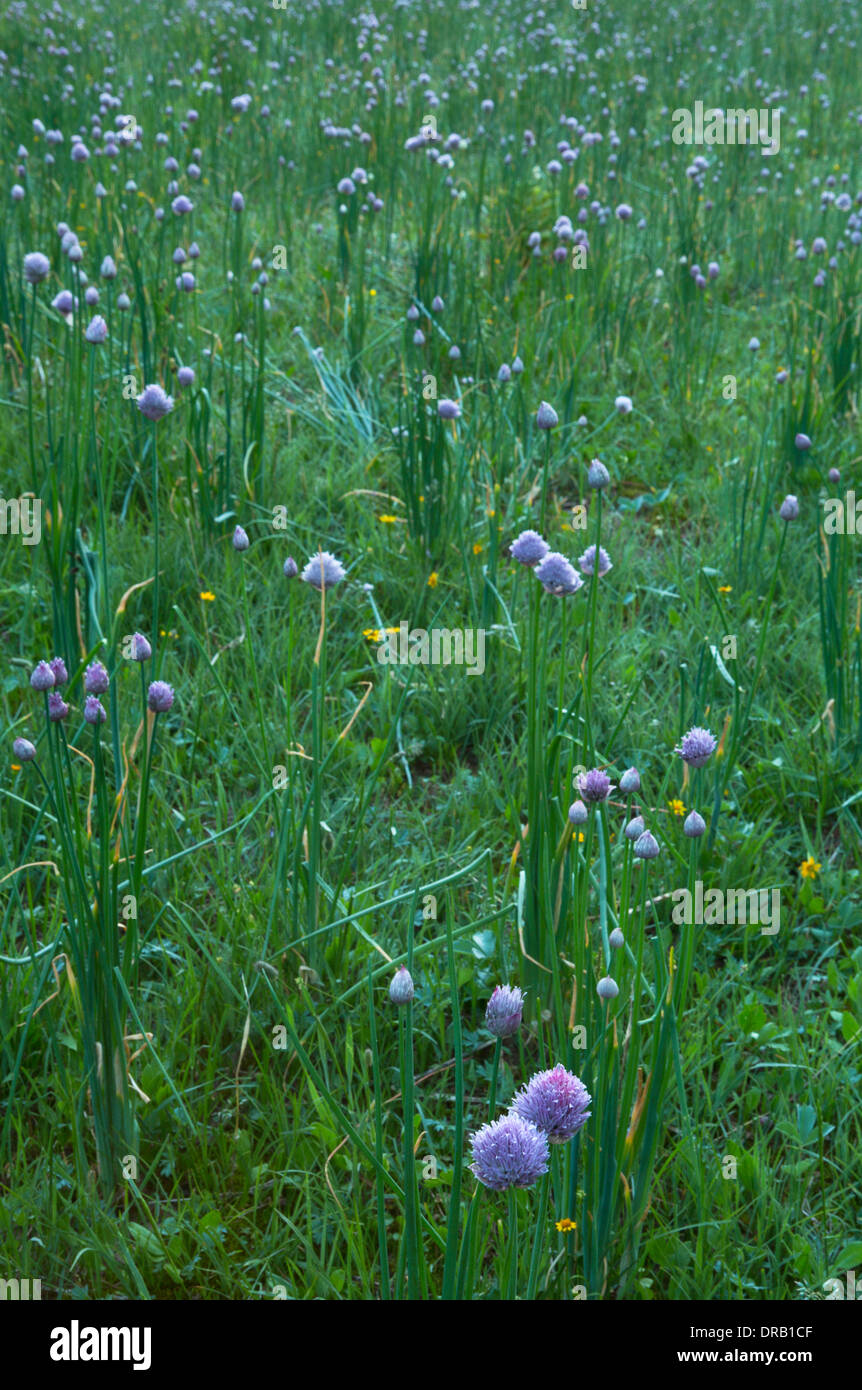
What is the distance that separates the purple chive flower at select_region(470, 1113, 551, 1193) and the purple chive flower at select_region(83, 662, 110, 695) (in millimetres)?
995

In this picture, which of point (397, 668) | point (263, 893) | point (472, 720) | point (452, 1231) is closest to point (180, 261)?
point (397, 668)

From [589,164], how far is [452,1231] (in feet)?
20.2

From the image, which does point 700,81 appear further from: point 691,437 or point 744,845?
point 744,845

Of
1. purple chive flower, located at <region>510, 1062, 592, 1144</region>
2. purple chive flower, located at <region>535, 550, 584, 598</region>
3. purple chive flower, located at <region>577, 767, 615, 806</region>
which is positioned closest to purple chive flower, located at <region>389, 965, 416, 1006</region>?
purple chive flower, located at <region>510, 1062, 592, 1144</region>

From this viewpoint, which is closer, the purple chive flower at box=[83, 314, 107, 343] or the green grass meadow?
the green grass meadow

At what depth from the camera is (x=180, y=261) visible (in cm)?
371

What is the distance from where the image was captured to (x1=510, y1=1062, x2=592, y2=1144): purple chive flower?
1122 mm

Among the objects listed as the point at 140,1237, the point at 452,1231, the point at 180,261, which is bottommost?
the point at 140,1237

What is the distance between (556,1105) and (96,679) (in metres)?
1.01

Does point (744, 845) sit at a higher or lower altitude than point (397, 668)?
lower

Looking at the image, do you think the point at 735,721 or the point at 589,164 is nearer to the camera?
the point at 735,721

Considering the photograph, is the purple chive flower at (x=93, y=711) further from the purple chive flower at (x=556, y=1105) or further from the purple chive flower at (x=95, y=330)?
the purple chive flower at (x=95, y=330)

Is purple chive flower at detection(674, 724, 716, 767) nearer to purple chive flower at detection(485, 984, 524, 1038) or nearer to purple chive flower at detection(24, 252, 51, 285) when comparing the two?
purple chive flower at detection(485, 984, 524, 1038)

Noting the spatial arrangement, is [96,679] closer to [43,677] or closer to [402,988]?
[43,677]
